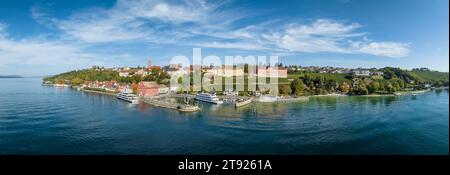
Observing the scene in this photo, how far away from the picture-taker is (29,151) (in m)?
5.21

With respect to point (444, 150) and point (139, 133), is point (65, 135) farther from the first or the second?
point (444, 150)

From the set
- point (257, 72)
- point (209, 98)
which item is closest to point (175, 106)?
point (209, 98)

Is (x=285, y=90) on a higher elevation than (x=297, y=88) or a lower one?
lower

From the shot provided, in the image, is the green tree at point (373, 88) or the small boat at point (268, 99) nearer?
the small boat at point (268, 99)

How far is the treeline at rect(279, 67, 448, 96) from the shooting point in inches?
682

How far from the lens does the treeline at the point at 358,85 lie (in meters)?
17.3

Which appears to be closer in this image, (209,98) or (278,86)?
(209,98)

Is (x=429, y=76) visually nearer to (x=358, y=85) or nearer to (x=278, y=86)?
(x=358, y=85)

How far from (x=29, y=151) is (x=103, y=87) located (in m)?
16.7

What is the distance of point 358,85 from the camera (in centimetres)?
1906

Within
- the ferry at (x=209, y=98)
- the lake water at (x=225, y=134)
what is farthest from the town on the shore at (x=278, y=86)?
the lake water at (x=225, y=134)

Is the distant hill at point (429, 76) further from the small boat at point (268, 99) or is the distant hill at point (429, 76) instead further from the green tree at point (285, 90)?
the small boat at point (268, 99)

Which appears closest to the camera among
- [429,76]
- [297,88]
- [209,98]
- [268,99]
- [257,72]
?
[209,98]
